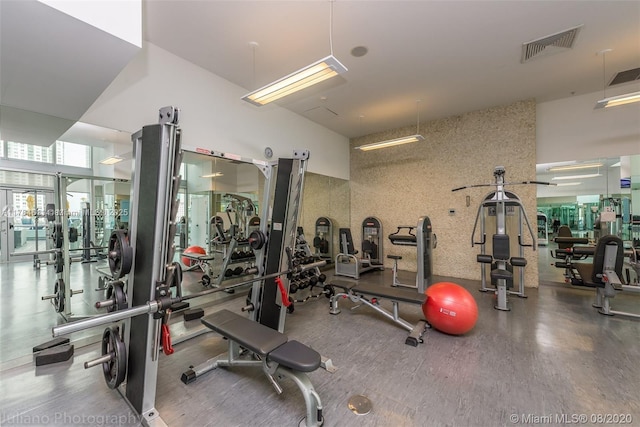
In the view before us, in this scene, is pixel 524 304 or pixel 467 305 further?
pixel 524 304

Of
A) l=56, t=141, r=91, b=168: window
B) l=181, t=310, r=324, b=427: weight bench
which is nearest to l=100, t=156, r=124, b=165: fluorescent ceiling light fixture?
l=56, t=141, r=91, b=168: window

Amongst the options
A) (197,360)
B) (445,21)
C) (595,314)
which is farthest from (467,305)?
(445,21)

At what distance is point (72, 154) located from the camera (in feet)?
8.98

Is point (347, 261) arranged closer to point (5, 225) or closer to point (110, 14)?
point (110, 14)

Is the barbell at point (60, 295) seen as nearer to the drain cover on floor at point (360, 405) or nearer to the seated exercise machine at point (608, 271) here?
the drain cover on floor at point (360, 405)

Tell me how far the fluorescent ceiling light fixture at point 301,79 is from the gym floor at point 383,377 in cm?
261

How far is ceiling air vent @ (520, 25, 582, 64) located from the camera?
2877 millimetres

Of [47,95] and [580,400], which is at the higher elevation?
[47,95]

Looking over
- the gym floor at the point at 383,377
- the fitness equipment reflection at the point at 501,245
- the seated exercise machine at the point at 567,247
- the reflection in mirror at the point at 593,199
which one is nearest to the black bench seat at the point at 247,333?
the gym floor at the point at 383,377

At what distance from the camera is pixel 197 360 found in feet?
7.89

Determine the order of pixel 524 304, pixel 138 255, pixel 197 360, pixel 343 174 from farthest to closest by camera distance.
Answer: pixel 343 174
pixel 524 304
pixel 197 360
pixel 138 255

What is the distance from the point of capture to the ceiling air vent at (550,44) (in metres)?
2.88

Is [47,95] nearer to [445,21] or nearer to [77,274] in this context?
[77,274]

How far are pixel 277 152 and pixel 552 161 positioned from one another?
503cm
